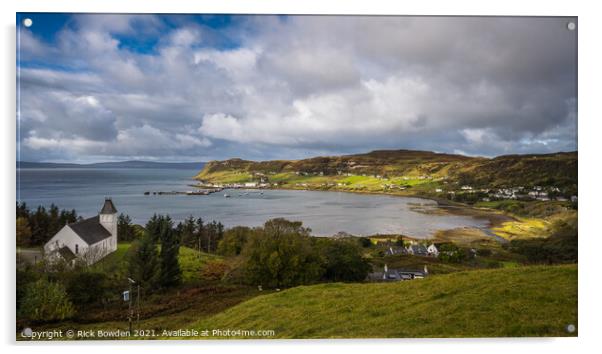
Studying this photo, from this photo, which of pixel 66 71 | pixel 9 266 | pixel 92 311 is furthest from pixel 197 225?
pixel 66 71

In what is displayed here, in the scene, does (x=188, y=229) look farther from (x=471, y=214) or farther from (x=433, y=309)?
(x=471, y=214)

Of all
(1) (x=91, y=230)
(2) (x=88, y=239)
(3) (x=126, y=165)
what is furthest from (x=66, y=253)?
(3) (x=126, y=165)

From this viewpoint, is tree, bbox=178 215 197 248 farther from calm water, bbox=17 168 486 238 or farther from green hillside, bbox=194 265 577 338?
green hillside, bbox=194 265 577 338

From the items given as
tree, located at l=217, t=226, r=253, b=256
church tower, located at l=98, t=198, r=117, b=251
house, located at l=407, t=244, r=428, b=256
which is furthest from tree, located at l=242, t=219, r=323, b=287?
church tower, located at l=98, t=198, r=117, b=251

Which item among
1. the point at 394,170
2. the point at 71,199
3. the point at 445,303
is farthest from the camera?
the point at 394,170

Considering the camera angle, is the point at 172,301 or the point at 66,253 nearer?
the point at 66,253

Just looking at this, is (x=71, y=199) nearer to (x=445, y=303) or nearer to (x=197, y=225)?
(x=197, y=225)
